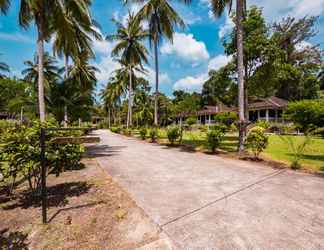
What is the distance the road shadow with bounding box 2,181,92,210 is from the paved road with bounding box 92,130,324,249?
3.41 feet

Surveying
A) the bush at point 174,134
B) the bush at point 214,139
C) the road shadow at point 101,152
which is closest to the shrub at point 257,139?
the bush at point 214,139

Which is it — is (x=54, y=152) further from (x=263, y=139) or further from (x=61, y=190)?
(x=263, y=139)

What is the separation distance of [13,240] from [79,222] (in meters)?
0.87

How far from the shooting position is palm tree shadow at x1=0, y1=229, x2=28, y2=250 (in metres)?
2.60

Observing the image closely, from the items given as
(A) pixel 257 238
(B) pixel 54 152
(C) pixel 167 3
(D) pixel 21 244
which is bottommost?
(D) pixel 21 244

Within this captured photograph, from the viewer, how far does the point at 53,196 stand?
428 centimetres

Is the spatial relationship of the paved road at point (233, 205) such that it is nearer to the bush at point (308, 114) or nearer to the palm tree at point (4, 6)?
the bush at point (308, 114)

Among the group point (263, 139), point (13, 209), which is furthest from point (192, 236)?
point (263, 139)

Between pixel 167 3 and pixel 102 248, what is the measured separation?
1749 centimetres

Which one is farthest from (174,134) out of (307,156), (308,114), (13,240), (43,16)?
(13,240)

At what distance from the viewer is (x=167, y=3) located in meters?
15.6

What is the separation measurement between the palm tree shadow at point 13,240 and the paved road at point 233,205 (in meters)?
1.81

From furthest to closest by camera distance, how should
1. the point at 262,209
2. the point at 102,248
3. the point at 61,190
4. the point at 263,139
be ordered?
1. the point at 263,139
2. the point at 61,190
3. the point at 262,209
4. the point at 102,248

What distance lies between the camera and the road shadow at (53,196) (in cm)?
386
